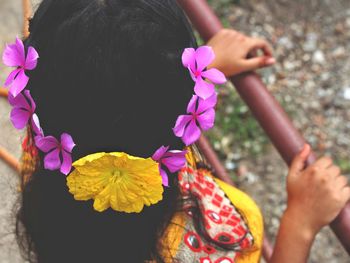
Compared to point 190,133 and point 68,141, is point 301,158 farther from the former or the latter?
point 68,141

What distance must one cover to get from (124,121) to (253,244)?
536 mm

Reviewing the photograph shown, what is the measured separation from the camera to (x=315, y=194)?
116 cm

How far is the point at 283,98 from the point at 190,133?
1548 mm

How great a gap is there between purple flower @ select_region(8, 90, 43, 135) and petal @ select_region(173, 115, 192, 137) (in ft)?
0.63

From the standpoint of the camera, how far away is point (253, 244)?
49.1 inches

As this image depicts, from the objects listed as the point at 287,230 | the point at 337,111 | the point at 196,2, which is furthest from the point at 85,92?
the point at 337,111

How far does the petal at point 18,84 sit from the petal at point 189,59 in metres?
0.22

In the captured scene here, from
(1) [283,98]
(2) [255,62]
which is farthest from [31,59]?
(1) [283,98]

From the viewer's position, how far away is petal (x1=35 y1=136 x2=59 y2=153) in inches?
32.9

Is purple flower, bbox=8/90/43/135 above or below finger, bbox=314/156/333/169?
above

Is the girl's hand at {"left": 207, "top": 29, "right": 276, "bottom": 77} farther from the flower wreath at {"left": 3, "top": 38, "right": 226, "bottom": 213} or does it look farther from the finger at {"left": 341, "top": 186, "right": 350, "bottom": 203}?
the flower wreath at {"left": 3, "top": 38, "right": 226, "bottom": 213}

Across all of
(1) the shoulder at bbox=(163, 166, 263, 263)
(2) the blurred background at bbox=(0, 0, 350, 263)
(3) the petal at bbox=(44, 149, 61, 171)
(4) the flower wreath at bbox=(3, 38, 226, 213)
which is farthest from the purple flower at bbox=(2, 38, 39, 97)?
(2) the blurred background at bbox=(0, 0, 350, 263)

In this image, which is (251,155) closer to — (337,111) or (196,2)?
(337,111)

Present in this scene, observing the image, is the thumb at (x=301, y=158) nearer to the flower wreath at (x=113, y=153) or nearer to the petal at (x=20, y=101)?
the flower wreath at (x=113, y=153)
